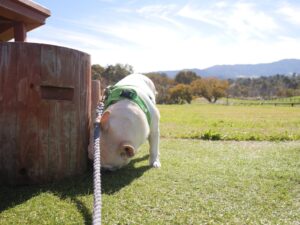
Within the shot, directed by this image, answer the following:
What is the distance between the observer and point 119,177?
4.33m

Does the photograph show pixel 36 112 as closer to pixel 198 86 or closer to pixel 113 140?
pixel 113 140

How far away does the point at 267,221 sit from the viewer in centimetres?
301

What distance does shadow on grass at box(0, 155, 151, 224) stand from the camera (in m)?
3.28

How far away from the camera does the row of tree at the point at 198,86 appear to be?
45719 millimetres

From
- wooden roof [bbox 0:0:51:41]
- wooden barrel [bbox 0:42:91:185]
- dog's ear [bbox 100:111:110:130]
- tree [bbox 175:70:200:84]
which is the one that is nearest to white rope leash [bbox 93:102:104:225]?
dog's ear [bbox 100:111:110:130]

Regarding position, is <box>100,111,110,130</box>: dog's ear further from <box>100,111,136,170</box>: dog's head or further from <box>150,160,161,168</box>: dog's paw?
<box>150,160,161,168</box>: dog's paw

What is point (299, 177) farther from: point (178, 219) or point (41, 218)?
point (41, 218)

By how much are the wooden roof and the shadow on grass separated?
2.23 meters

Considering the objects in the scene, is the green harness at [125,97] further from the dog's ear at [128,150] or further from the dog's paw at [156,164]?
the dog's ear at [128,150]

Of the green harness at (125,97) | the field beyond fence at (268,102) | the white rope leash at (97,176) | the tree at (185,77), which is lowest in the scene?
the field beyond fence at (268,102)

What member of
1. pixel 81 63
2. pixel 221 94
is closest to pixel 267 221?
pixel 81 63

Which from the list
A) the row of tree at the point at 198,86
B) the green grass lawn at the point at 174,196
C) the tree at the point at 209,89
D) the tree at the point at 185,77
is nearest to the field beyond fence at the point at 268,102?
the tree at the point at 209,89

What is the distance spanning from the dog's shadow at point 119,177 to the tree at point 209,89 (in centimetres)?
8256

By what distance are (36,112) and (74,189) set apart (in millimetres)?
892
